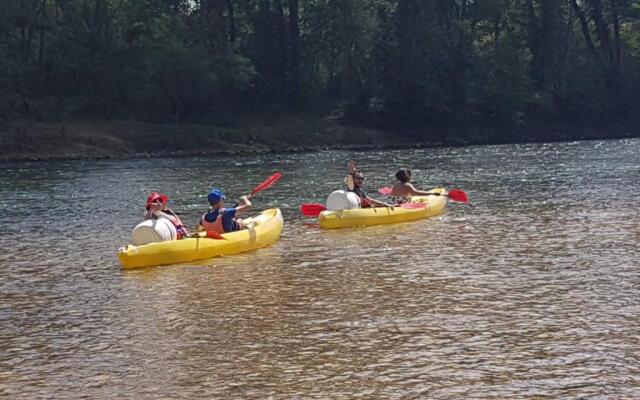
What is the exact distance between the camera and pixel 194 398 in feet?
24.7

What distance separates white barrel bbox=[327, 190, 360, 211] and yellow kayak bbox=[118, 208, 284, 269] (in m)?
2.36

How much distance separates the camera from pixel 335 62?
211 feet

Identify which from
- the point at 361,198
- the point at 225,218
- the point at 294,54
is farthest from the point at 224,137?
the point at 225,218

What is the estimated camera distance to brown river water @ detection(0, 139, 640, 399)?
311 inches

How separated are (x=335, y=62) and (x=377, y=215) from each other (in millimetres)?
47265

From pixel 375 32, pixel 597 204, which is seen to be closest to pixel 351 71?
pixel 375 32

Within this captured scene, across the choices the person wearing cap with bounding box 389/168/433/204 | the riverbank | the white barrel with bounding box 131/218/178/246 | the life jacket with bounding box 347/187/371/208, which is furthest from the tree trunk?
the white barrel with bounding box 131/218/178/246

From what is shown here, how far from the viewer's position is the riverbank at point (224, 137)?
48.0 metres

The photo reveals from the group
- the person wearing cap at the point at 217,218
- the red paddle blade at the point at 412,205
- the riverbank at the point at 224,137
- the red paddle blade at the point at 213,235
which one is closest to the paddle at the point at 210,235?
the red paddle blade at the point at 213,235

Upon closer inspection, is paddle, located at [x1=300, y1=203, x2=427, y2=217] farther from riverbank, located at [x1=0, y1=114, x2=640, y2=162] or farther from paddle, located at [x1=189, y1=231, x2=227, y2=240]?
riverbank, located at [x1=0, y1=114, x2=640, y2=162]

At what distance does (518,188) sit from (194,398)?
19534 mm

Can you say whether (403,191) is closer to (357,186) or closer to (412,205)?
(412,205)

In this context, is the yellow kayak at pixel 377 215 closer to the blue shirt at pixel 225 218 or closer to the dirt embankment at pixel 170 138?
the blue shirt at pixel 225 218

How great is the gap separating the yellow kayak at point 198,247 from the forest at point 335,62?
38443 millimetres
